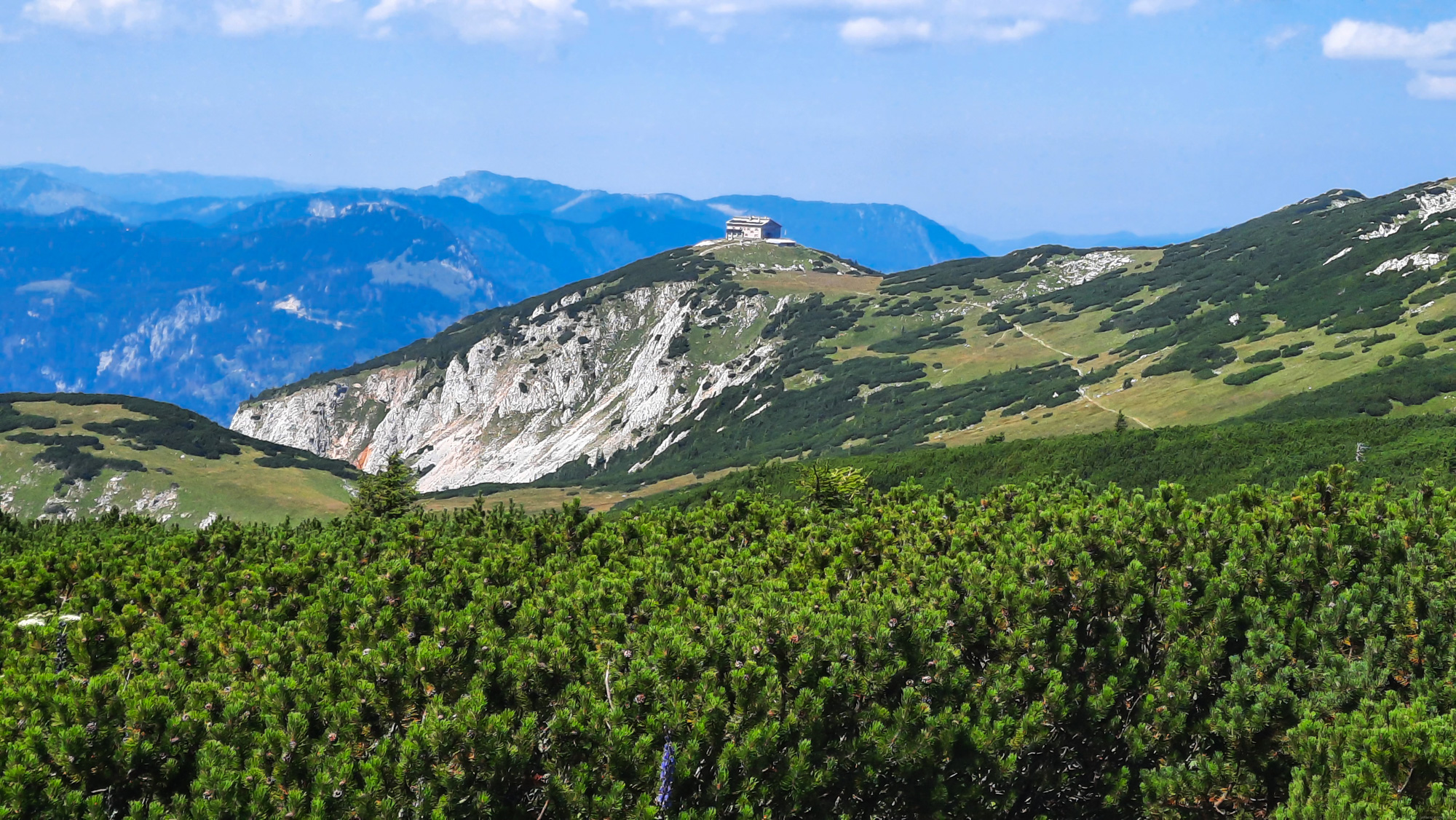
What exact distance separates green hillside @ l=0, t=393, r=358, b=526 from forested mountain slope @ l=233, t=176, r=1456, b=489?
4270 centimetres

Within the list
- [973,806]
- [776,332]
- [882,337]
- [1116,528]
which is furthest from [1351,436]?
[776,332]

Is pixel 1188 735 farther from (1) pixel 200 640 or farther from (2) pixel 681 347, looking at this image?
(2) pixel 681 347

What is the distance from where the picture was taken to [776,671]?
11070 millimetres

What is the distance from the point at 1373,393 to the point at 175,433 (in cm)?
13804

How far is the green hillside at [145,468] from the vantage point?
347 feet

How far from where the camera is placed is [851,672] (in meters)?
11.5

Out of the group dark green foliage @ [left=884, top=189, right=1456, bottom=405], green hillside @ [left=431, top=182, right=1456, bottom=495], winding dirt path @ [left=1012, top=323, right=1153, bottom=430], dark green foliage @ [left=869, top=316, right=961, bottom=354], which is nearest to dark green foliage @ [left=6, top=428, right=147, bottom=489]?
green hillside @ [left=431, top=182, right=1456, bottom=495]

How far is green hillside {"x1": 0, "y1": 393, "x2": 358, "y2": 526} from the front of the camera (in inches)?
4158

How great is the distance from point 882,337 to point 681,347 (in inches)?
1532

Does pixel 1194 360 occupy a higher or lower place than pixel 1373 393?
higher

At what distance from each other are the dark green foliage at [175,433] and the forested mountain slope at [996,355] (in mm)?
40270

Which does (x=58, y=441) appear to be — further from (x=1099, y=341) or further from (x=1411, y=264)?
(x=1411, y=264)

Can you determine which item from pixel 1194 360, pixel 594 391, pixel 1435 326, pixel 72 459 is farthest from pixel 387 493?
pixel 594 391

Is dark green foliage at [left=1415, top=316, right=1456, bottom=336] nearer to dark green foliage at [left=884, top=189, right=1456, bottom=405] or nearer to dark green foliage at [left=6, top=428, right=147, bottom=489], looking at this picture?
dark green foliage at [left=884, top=189, right=1456, bottom=405]
